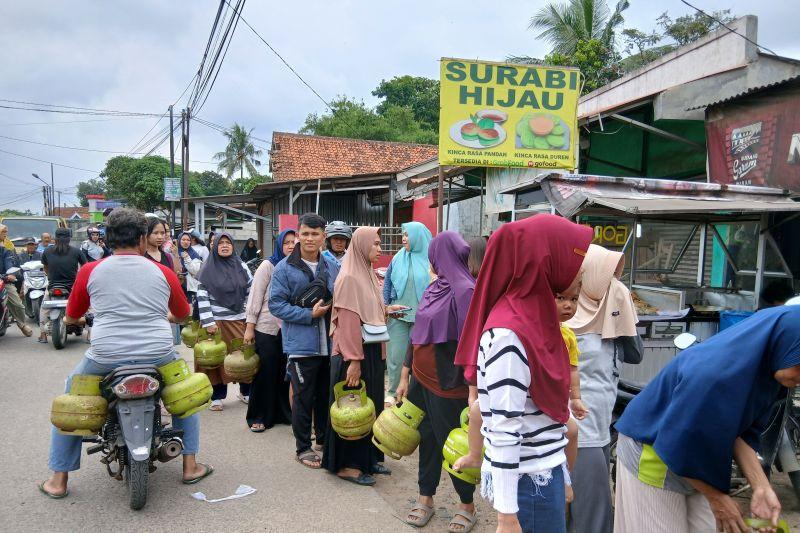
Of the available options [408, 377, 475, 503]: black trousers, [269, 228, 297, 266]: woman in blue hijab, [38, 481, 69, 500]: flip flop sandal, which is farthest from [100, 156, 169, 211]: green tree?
[408, 377, 475, 503]: black trousers

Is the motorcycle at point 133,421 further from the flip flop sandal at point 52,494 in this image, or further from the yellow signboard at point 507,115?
the yellow signboard at point 507,115

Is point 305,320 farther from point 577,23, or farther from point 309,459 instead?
point 577,23

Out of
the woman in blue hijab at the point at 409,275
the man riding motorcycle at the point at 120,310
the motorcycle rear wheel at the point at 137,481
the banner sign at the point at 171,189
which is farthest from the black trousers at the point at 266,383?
the banner sign at the point at 171,189

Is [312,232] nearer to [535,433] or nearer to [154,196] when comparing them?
[535,433]

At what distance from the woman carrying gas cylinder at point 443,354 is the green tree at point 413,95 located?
1424 inches

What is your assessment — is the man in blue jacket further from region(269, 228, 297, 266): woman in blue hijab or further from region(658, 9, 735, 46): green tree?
region(658, 9, 735, 46): green tree

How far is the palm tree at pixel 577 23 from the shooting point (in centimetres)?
1798

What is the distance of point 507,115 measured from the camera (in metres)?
7.44

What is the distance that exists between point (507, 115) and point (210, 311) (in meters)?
4.69

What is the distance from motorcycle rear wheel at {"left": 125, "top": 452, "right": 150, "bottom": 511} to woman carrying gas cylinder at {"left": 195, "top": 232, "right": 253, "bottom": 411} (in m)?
1.99

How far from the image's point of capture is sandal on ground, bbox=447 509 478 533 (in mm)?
3328

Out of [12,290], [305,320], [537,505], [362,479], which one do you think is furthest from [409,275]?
[12,290]

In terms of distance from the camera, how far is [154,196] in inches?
1362

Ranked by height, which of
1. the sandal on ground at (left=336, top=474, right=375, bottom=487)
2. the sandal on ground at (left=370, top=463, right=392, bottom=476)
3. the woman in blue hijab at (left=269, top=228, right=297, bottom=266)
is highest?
the woman in blue hijab at (left=269, top=228, right=297, bottom=266)
